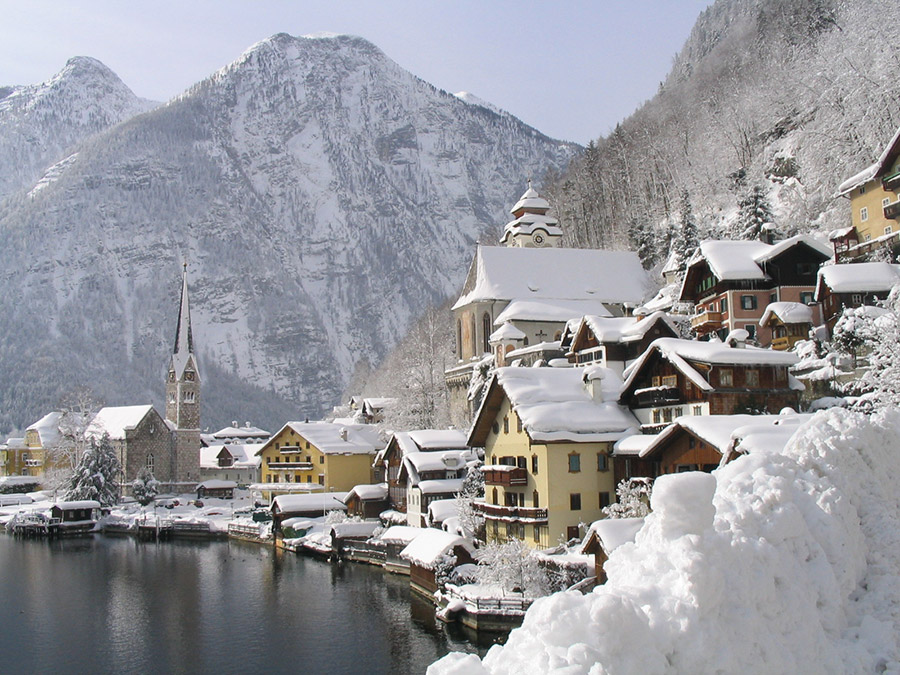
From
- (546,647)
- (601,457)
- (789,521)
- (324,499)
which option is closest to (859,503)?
(789,521)

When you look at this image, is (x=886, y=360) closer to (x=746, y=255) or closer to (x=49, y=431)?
(x=746, y=255)

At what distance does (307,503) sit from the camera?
7125 cm

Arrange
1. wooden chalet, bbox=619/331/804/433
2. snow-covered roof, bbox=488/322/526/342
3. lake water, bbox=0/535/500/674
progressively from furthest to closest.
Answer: snow-covered roof, bbox=488/322/526/342, wooden chalet, bbox=619/331/804/433, lake water, bbox=0/535/500/674

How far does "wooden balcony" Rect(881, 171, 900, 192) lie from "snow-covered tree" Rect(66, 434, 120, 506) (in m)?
86.3

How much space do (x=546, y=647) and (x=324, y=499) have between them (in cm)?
6689

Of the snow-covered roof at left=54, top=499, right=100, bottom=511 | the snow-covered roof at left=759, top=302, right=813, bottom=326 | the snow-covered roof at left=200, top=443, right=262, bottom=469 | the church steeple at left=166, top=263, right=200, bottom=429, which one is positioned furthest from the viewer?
the snow-covered roof at left=200, top=443, right=262, bottom=469

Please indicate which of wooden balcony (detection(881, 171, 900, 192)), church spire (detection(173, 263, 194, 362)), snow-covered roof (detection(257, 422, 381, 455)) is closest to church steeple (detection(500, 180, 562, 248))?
snow-covered roof (detection(257, 422, 381, 455))

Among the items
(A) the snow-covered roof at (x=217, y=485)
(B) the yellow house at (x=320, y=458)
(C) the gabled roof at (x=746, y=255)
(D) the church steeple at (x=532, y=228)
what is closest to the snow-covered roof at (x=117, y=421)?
(A) the snow-covered roof at (x=217, y=485)

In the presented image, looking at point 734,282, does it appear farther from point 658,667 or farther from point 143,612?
point 658,667

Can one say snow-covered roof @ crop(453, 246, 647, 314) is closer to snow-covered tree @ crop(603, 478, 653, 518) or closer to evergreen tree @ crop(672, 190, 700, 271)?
evergreen tree @ crop(672, 190, 700, 271)

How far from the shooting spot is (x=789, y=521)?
9.84 metres

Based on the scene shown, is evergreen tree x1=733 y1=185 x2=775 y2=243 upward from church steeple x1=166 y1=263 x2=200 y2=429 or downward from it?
upward

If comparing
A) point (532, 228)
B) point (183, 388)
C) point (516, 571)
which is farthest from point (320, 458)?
point (516, 571)

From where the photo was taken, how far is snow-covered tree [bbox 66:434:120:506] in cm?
9344
